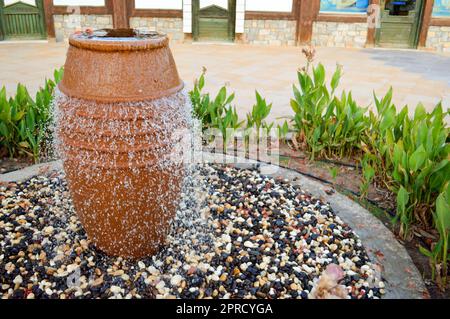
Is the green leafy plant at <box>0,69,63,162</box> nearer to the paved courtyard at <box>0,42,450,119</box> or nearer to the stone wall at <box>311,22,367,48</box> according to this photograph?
the paved courtyard at <box>0,42,450,119</box>

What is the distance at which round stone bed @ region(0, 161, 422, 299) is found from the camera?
1.87 m

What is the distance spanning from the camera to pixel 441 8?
8.38 metres

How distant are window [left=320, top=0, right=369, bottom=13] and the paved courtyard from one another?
34.7 inches

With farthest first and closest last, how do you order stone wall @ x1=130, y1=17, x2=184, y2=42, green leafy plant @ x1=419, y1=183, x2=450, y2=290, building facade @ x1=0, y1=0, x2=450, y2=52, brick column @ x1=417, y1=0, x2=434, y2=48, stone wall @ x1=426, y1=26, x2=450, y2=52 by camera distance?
stone wall @ x1=130, y1=17, x2=184, y2=42 → building facade @ x1=0, y1=0, x2=450, y2=52 → stone wall @ x1=426, y1=26, x2=450, y2=52 → brick column @ x1=417, y1=0, x2=434, y2=48 → green leafy plant @ x1=419, y1=183, x2=450, y2=290

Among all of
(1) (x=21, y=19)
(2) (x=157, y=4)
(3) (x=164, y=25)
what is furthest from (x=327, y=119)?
(1) (x=21, y=19)

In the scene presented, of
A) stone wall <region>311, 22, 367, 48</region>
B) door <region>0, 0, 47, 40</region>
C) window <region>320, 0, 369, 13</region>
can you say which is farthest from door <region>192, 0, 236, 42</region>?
door <region>0, 0, 47, 40</region>

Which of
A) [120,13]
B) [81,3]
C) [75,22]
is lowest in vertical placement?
[75,22]

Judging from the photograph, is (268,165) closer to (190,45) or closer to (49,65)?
(49,65)

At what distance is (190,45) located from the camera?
8891 millimetres

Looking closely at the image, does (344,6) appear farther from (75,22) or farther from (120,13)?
(75,22)

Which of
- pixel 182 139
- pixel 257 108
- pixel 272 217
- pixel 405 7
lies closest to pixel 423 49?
pixel 405 7

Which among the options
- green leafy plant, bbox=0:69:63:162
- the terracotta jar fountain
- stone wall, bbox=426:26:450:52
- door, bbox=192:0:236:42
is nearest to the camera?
the terracotta jar fountain

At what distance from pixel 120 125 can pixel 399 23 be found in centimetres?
853

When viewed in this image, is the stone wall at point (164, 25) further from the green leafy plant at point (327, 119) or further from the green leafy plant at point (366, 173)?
the green leafy plant at point (366, 173)
